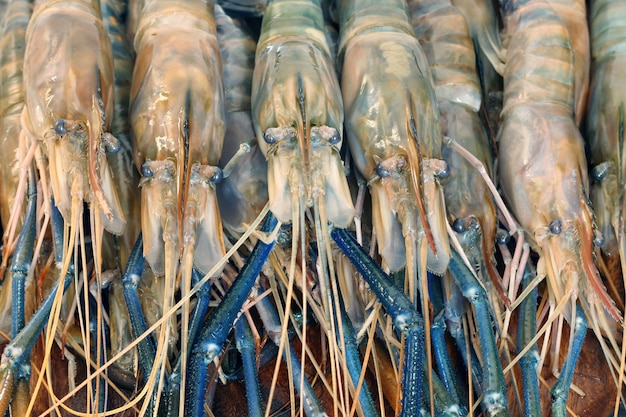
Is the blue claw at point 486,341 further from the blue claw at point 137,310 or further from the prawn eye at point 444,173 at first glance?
the blue claw at point 137,310

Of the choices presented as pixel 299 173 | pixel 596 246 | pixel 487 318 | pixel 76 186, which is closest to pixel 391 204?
pixel 299 173

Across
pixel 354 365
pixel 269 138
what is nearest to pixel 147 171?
pixel 269 138

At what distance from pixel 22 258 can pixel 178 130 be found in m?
0.61

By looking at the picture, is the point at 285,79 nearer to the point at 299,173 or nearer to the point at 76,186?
the point at 299,173

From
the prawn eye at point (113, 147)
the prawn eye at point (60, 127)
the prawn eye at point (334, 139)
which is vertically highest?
the prawn eye at point (60, 127)

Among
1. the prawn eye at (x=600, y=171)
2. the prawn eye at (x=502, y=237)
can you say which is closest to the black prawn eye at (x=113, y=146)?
the prawn eye at (x=502, y=237)

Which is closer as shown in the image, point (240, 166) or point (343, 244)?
point (343, 244)

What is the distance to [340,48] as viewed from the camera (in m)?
2.54

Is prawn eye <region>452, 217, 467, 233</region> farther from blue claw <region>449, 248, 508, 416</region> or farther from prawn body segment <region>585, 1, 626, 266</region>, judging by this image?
prawn body segment <region>585, 1, 626, 266</region>

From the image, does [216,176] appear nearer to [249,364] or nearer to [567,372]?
[249,364]

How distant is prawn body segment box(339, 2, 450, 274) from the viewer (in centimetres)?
200

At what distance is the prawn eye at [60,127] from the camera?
193 cm

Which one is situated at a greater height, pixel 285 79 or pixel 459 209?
pixel 285 79

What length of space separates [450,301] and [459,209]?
0.32 m
